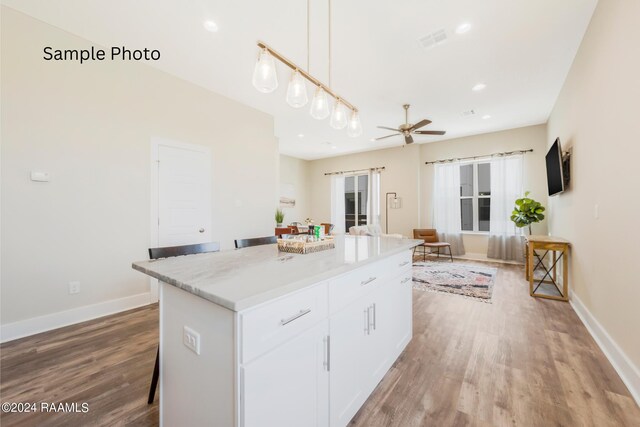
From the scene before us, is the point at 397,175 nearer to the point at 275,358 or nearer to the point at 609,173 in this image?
the point at 609,173

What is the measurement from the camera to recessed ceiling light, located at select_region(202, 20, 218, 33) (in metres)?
2.43

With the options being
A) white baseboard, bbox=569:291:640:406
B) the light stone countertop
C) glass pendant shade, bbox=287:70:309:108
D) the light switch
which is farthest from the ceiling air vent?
the light switch

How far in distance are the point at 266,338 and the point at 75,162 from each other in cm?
304

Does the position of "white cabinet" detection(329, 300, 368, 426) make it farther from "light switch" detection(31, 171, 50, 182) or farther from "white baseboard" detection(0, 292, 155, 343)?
"light switch" detection(31, 171, 50, 182)

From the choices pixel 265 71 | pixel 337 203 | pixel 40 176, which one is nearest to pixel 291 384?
pixel 265 71

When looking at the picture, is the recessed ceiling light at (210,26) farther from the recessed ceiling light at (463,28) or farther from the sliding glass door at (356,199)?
the sliding glass door at (356,199)

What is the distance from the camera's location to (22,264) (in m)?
2.38

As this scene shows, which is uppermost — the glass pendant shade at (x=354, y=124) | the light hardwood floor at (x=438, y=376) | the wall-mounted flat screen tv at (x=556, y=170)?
the glass pendant shade at (x=354, y=124)

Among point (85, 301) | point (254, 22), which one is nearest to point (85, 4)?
point (254, 22)

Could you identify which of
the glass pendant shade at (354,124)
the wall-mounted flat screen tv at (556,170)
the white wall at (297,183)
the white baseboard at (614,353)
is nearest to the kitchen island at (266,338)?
the glass pendant shade at (354,124)

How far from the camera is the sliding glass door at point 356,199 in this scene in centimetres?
783

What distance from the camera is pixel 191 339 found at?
40.9 inches

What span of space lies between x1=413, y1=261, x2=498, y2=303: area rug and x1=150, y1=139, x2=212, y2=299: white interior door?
3.31m

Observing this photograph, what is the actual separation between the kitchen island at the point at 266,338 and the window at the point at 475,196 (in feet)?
18.5
